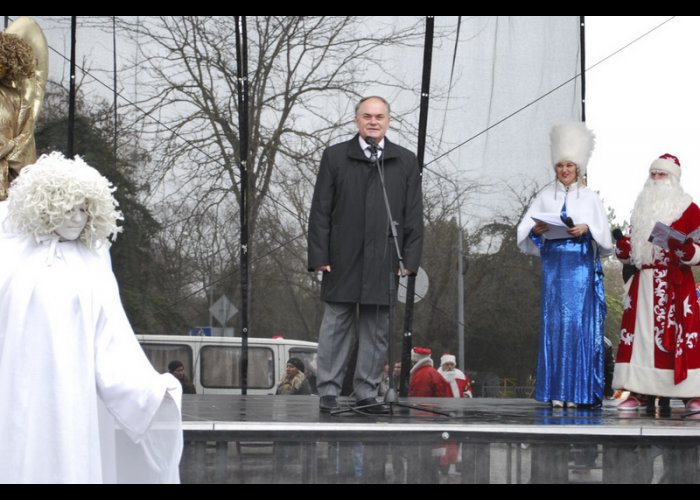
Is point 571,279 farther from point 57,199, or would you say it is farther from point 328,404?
point 57,199

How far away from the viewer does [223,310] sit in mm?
8789

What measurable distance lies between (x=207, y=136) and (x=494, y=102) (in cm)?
228

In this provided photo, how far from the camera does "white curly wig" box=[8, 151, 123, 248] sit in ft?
13.2

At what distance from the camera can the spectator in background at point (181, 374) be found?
28.5 feet

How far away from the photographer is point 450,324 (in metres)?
8.98

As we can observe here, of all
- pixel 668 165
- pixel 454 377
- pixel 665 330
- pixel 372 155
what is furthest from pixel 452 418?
pixel 454 377

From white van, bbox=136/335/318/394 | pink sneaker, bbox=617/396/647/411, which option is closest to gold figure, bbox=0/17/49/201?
white van, bbox=136/335/318/394

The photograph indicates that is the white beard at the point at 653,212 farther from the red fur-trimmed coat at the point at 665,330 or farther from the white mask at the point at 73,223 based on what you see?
the white mask at the point at 73,223

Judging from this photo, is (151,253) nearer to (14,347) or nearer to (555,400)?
(555,400)

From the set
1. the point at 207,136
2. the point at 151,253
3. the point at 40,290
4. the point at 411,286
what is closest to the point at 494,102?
the point at 411,286

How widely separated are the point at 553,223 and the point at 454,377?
2.28m

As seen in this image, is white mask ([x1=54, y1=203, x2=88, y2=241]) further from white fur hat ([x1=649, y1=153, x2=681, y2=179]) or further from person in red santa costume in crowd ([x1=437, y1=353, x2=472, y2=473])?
person in red santa costume in crowd ([x1=437, y1=353, x2=472, y2=473])

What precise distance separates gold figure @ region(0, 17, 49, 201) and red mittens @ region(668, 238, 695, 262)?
4.10 m

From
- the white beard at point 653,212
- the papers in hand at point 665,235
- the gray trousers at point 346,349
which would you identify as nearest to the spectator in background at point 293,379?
the gray trousers at point 346,349
